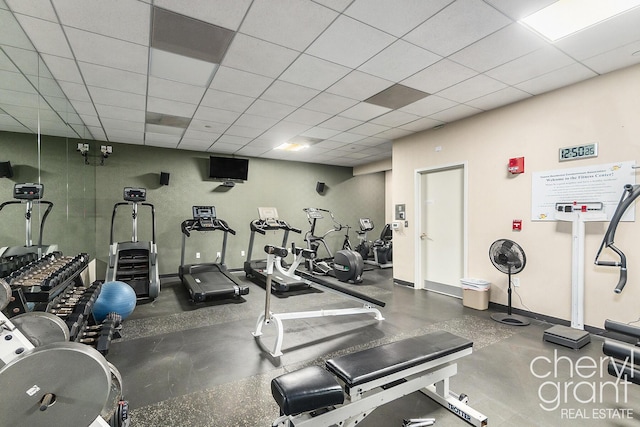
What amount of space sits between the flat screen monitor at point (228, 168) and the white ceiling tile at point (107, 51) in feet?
12.6

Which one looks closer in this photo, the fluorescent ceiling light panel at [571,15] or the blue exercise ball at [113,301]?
the fluorescent ceiling light panel at [571,15]

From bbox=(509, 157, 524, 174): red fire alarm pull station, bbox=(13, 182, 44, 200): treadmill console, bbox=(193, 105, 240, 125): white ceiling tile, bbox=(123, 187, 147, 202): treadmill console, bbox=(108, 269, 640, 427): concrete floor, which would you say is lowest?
bbox=(108, 269, 640, 427): concrete floor

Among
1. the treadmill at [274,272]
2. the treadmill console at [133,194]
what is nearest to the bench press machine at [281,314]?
the treadmill at [274,272]

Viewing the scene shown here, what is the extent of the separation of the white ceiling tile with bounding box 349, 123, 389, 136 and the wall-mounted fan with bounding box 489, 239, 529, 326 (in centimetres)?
258

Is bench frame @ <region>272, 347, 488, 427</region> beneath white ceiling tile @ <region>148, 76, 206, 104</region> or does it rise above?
beneath

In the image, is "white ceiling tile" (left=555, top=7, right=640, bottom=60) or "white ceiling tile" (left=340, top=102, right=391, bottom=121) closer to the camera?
"white ceiling tile" (left=555, top=7, right=640, bottom=60)

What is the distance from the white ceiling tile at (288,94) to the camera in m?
3.48

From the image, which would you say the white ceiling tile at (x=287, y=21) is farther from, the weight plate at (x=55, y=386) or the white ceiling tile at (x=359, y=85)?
the weight plate at (x=55, y=386)

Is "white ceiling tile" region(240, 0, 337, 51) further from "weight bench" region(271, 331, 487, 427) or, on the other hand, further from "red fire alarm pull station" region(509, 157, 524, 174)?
"red fire alarm pull station" region(509, 157, 524, 174)

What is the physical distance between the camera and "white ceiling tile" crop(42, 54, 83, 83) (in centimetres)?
282

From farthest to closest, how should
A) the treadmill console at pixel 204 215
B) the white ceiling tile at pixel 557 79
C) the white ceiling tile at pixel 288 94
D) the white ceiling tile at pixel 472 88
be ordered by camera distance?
1. the treadmill console at pixel 204 215
2. the white ceiling tile at pixel 288 94
3. the white ceiling tile at pixel 472 88
4. the white ceiling tile at pixel 557 79

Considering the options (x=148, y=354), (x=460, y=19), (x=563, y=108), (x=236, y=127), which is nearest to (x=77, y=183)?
(x=236, y=127)

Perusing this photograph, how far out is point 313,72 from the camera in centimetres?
313

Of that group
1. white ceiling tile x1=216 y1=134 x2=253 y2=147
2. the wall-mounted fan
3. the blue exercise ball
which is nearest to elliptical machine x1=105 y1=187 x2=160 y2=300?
the blue exercise ball
